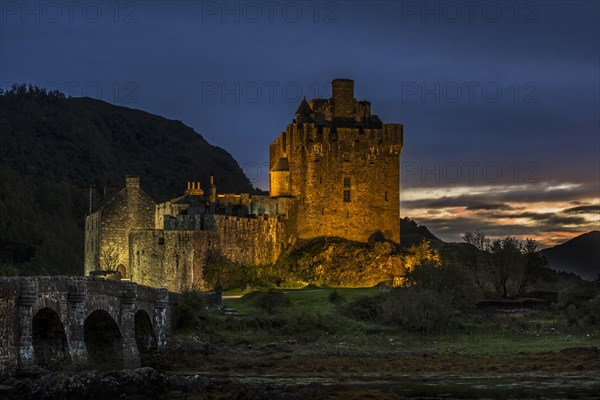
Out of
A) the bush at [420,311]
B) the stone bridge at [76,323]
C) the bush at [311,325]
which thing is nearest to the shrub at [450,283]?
the bush at [420,311]

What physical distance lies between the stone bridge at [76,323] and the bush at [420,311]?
1461cm

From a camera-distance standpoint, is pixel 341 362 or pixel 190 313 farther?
pixel 190 313

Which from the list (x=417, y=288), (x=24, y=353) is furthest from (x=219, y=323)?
(x=24, y=353)

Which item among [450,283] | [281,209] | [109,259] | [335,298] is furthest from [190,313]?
[281,209]

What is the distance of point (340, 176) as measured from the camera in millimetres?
100188

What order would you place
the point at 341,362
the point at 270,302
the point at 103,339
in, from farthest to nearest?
the point at 270,302, the point at 341,362, the point at 103,339

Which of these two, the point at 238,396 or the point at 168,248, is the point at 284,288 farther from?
the point at 238,396

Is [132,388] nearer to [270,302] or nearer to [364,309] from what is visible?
[364,309]

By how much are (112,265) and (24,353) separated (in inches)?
1895

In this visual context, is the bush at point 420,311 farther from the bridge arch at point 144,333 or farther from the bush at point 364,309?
the bridge arch at point 144,333

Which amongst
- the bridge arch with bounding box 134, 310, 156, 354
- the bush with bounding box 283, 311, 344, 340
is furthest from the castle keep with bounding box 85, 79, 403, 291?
the bridge arch with bounding box 134, 310, 156, 354

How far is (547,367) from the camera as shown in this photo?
177 ft

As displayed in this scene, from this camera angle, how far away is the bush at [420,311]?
69.0 metres

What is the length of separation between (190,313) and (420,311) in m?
12.6
